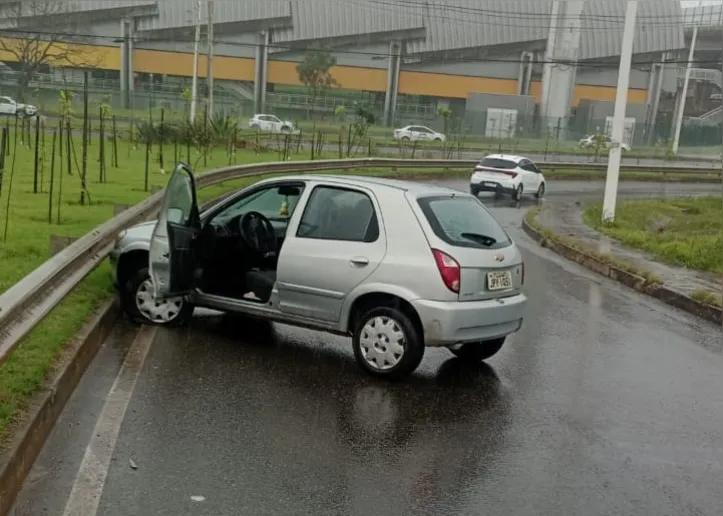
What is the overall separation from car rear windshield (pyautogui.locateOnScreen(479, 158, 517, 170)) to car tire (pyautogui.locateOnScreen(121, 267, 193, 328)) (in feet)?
68.8

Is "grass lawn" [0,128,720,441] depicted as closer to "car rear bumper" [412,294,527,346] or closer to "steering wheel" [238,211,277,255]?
"steering wheel" [238,211,277,255]

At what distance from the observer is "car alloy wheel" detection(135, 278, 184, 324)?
789 cm

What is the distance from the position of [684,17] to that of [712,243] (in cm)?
7409

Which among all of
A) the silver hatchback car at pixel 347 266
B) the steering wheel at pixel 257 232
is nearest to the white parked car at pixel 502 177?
the silver hatchback car at pixel 347 266

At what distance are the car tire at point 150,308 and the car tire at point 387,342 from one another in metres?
1.90

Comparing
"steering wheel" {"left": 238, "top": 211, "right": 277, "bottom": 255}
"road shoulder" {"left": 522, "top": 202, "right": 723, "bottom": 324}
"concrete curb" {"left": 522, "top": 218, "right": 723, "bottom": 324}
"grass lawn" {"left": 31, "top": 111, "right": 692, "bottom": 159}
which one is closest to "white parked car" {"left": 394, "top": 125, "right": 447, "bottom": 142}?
"grass lawn" {"left": 31, "top": 111, "right": 692, "bottom": 159}

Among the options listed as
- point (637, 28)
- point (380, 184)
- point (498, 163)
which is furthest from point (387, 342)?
point (637, 28)

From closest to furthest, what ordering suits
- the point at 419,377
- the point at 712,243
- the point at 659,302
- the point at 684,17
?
the point at 419,377, the point at 659,302, the point at 712,243, the point at 684,17

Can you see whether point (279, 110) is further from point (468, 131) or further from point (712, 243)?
point (712, 243)

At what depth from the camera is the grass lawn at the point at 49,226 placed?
5.66 metres

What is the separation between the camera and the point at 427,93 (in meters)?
74.8

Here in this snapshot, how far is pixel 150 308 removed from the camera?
7914 mm

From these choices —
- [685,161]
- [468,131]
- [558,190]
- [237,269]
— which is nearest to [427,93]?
[468,131]

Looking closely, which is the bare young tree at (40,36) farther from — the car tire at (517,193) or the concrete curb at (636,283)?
the concrete curb at (636,283)
